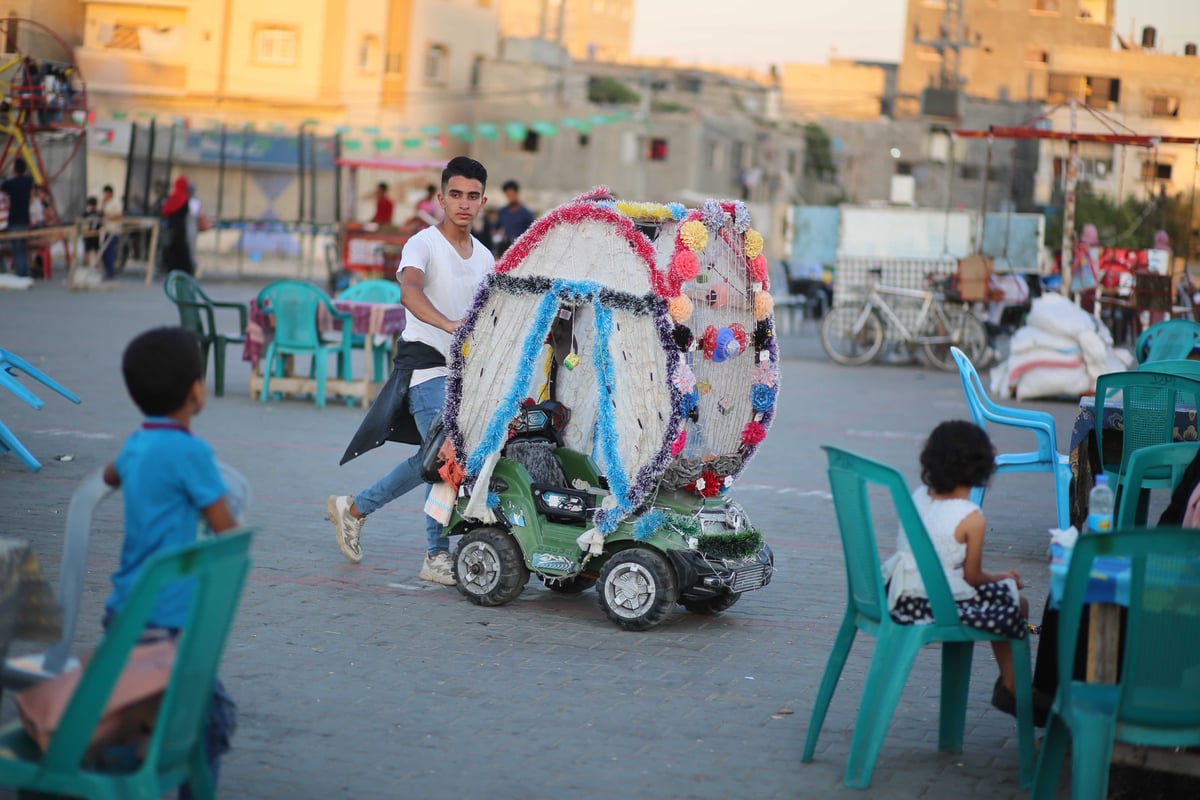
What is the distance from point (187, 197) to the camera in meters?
27.1

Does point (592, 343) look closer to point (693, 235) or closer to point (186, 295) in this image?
point (693, 235)

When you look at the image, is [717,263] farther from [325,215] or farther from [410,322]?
[325,215]

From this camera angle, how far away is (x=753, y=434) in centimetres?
688

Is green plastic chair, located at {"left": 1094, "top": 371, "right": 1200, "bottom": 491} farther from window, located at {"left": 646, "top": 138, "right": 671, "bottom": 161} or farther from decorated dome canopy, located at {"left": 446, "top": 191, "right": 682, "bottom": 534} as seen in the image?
window, located at {"left": 646, "top": 138, "right": 671, "bottom": 161}

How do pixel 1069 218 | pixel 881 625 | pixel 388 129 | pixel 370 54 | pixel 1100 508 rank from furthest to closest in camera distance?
1. pixel 370 54
2. pixel 388 129
3. pixel 1069 218
4. pixel 881 625
5. pixel 1100 508

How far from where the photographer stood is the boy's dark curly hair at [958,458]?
15.1ft

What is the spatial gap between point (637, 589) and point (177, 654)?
3.38m

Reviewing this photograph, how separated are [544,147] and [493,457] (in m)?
54.0

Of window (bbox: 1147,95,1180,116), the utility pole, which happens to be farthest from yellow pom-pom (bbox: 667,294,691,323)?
window (bbox: 1147,95,1180,116)

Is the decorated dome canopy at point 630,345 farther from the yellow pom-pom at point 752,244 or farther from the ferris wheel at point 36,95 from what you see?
the ferris wheel at point 36,95

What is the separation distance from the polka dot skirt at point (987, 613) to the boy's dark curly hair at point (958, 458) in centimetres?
35

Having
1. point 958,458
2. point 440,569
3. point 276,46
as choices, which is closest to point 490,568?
point 440,569

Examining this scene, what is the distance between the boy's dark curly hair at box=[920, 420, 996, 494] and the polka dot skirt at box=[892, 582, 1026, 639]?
13.9 inches

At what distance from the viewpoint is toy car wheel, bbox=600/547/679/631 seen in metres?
6.29
